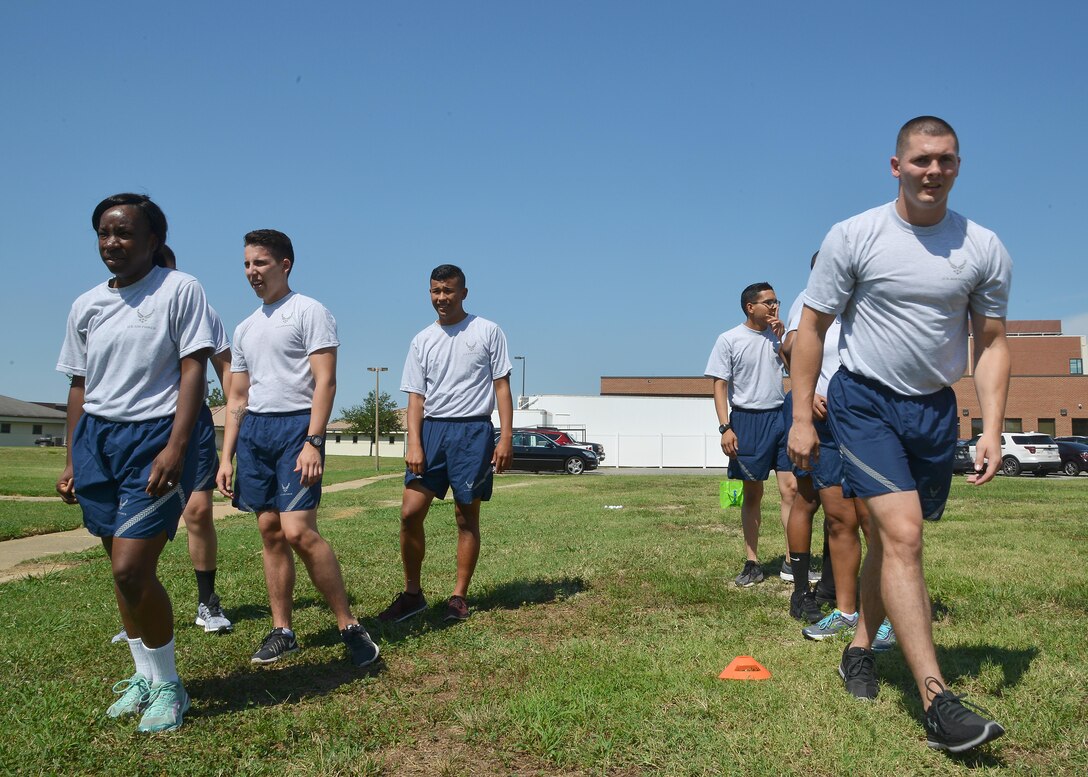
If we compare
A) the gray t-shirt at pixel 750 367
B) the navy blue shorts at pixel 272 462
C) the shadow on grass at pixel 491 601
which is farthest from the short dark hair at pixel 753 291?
the navy blue shorts at pixel 272 462

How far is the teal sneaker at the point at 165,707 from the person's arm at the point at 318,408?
1115mm

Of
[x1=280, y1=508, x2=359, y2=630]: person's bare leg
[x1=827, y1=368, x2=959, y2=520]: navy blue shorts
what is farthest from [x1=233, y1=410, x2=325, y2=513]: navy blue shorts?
[x1=827, y1=368, x2=959, y2=520]: navy blue shorts

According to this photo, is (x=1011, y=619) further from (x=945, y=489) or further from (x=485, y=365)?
(x=485, y=365)

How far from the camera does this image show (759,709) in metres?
3.26

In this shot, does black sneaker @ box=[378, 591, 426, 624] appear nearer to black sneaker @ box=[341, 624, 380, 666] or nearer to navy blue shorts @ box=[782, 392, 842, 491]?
black sneaker @ box=[341, 624, 380, 666]

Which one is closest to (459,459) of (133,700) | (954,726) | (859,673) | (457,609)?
(457,609)

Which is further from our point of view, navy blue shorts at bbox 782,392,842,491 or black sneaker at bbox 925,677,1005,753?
navy blue shorts at bbox 782,392,842,491

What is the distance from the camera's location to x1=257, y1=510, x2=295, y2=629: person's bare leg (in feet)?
14.8

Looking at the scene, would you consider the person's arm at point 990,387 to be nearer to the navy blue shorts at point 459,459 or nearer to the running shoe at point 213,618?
the navy blue shorts at point 459,459

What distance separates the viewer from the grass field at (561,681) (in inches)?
114

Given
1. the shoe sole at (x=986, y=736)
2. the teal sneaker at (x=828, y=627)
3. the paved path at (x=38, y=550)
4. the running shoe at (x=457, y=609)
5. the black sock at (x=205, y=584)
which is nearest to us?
the shoe sole at (x=986, y=736)

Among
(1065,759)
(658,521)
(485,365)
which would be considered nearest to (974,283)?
(1065,759)

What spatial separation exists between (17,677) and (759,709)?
3228mm

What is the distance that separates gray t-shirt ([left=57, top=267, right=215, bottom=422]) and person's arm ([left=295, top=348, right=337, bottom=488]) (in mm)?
771
